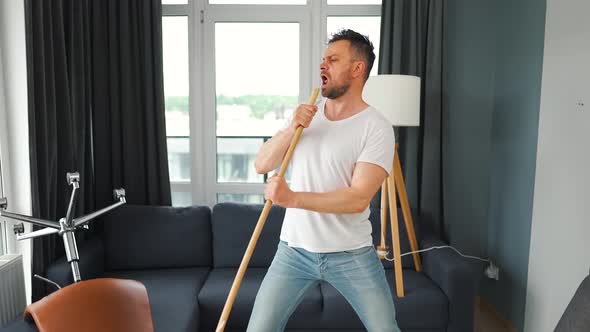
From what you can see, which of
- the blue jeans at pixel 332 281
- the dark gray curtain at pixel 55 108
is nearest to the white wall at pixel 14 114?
the dark gray curtain at pixel 55 108

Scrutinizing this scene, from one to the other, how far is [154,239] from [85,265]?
442 millimetres

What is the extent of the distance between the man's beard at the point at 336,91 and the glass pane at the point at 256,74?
1.62 m

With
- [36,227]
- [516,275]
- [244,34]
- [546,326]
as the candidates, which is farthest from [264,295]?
[244,34]

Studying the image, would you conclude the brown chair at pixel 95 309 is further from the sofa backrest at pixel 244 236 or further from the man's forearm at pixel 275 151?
the sofa backrest at pixel 244 236

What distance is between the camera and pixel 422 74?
301cm

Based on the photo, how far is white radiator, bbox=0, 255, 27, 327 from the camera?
6.84 feet

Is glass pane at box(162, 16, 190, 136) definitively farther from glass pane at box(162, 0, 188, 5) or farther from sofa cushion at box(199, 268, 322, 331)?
sofa cushion at box(199, 268, 322, 331)

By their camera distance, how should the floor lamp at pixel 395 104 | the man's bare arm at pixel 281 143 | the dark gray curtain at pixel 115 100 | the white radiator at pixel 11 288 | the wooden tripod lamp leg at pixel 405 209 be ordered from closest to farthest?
the man's bare arm at pixel 281 143 < the white radiator at pixel 11 288 < the floor lamp at pixel 395 104 < the wooden tripod lamp leg at pixel 405 209 < the dark gray curtain at pixel 115 100

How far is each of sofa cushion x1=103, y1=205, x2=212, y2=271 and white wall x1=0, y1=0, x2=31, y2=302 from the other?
0.52 metres

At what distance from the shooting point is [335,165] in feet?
5.18

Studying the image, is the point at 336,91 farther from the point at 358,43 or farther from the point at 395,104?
the point at 395,104

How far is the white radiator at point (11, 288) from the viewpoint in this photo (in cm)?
209

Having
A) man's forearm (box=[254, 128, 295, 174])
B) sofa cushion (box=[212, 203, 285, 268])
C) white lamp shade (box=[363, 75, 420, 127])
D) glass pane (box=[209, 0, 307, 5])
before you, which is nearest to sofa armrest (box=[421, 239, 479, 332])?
white lamp shade (box=[363, 75, 420, 127])

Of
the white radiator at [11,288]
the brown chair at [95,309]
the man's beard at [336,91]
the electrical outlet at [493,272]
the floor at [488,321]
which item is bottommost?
the floor at [488,321]
